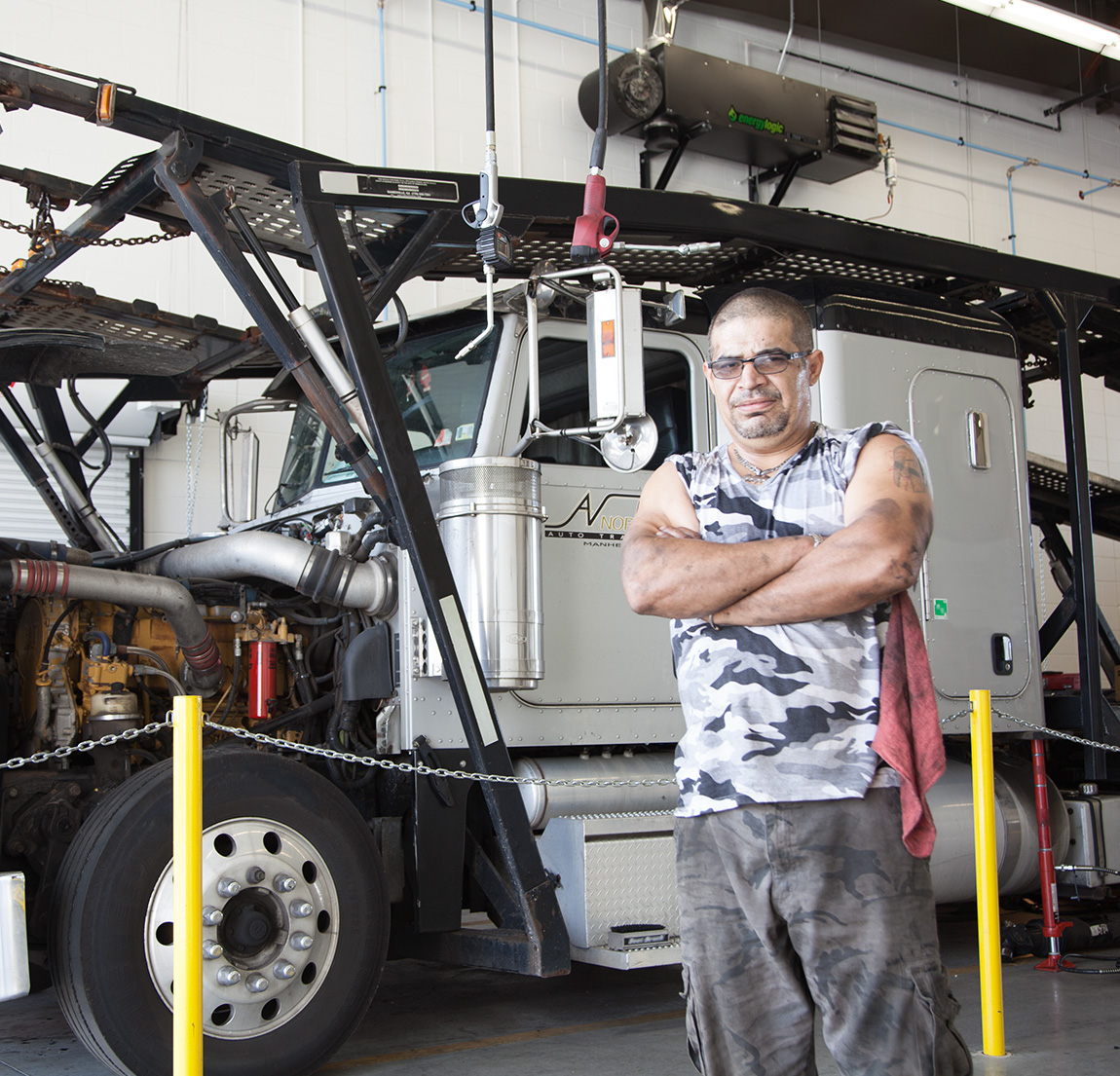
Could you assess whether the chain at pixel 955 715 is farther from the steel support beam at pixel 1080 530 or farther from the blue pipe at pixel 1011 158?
the blue pipe at pixel 1011 158

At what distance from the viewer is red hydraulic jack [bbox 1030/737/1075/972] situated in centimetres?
553

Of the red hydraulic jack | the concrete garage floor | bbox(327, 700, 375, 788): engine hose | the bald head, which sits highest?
the bald head

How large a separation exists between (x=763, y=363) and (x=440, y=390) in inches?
111

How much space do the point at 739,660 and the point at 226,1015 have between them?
225 centimetres

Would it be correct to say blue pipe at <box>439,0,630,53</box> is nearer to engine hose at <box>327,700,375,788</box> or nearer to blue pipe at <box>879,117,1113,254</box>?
blue pipe at <box>879,117,1113,254</box>

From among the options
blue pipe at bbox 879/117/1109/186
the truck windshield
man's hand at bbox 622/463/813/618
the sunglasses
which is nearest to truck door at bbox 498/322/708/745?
the truck windshield

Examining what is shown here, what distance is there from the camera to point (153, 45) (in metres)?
7.86

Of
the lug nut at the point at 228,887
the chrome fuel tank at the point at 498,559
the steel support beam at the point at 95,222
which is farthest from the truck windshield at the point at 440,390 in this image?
the lug nut at the point at 228,887

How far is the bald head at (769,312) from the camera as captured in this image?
2.24 meters

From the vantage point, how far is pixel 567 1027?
15.2 feet

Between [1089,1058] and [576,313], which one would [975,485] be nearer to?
[576,313]

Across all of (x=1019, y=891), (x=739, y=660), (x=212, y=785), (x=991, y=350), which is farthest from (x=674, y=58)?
(x=739, y=660)

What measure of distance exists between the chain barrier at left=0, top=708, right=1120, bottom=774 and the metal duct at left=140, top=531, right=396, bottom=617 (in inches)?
20.4

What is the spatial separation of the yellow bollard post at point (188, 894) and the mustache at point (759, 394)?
1.53 meters
